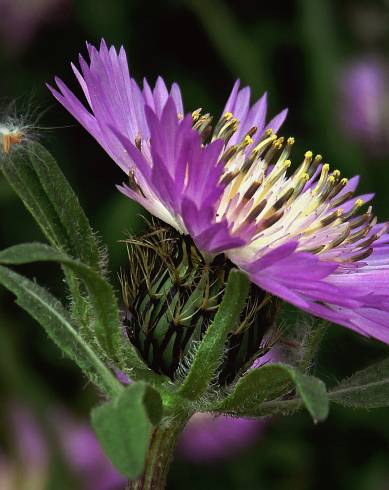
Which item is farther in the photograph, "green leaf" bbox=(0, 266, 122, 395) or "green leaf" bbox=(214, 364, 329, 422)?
"green leaf" bbox=(0, 266, 122, 395)

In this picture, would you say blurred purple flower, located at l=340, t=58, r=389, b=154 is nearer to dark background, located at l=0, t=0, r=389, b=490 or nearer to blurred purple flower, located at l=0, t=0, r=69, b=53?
dark background, located at l=0, t=0, r=389, b=490

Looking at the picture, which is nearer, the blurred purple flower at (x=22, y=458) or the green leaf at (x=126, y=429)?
the green leaf at (x=126, y=429)

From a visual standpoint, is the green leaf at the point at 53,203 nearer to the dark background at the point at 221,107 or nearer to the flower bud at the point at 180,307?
the flower bud at the point at 180,307

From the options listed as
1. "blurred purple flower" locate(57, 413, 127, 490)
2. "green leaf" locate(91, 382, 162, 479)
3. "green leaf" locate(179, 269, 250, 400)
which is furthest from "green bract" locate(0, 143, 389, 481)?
"blurred purple flower" locate(57, 413, 127, 490)

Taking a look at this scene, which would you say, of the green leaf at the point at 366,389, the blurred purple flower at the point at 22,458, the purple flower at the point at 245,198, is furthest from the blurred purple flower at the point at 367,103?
the green leaf at the point at 366,389

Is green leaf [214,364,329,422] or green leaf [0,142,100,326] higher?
green leaf [0,142,100,326]

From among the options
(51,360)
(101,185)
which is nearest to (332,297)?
(51,360)

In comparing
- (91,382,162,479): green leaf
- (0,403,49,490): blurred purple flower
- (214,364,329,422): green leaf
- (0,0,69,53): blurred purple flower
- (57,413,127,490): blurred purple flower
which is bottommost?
(57,413,127,490): blurred purple flower
